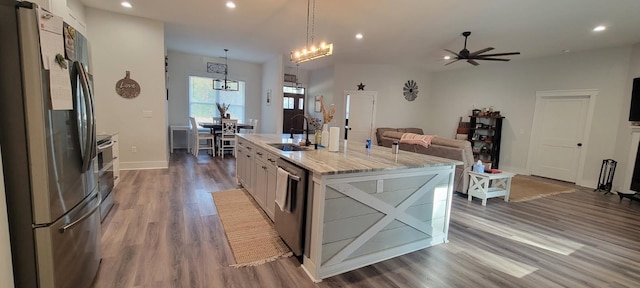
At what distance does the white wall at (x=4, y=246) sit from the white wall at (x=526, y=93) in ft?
26.9

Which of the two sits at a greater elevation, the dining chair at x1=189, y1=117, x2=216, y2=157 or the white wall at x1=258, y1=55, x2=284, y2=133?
the white wall at x1=258, y1=55, x2=284, y2=133

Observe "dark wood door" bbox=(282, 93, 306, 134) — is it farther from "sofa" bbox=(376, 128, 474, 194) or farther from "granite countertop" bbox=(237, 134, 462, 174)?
"granite countertop" bbox=(237, 134, 462, 174)

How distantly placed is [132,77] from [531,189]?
7.73 meters

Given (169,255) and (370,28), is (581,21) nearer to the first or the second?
(370,28)

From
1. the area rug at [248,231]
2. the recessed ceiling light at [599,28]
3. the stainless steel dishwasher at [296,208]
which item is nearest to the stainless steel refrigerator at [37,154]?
the area rug at [248,231]

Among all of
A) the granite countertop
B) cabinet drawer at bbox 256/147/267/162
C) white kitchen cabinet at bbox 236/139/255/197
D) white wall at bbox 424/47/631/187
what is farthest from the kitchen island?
white wall at bbox 424/47/631/187

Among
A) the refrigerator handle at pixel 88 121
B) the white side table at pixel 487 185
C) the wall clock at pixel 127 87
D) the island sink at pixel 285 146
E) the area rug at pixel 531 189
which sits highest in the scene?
the wall clock at pixel 127 87

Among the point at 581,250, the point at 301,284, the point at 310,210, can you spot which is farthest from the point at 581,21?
the point at 301,284

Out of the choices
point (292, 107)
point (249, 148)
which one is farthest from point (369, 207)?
point (292, 107)

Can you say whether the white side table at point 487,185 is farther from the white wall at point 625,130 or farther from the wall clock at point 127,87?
the wall clock at point 127,87

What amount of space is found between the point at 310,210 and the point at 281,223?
0.58 meters

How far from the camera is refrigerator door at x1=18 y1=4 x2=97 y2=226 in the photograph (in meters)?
1.26

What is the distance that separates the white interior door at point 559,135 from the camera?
18.7ft

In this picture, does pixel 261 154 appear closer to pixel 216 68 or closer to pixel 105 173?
pixel 105 173
